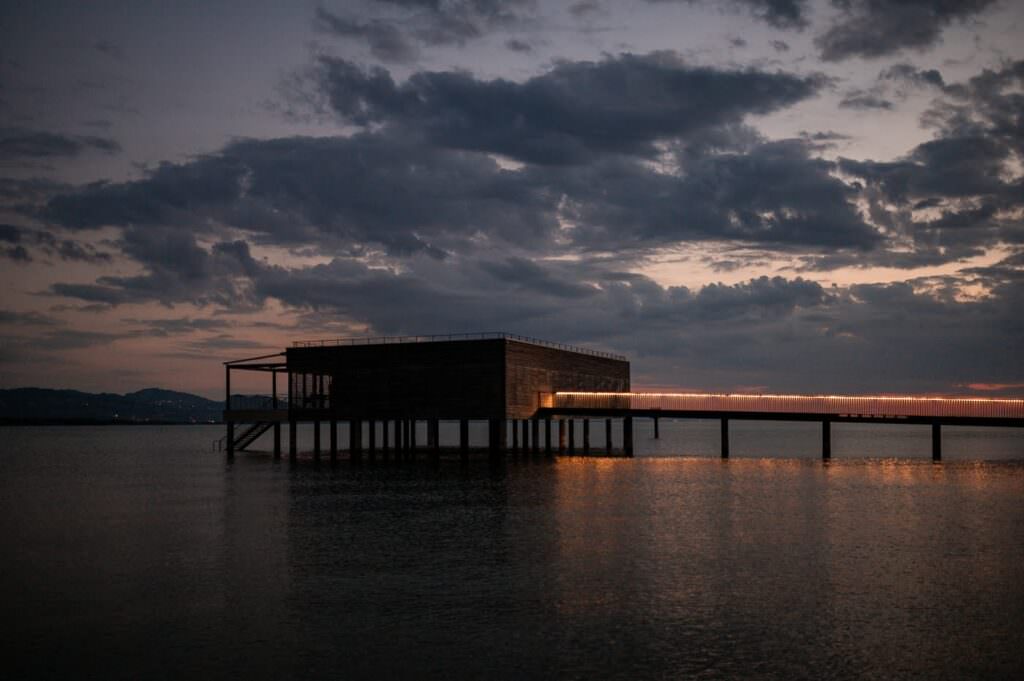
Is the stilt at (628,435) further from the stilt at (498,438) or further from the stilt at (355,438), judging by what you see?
the stilt at (355,438)

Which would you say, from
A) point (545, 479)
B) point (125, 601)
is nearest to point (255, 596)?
point (125, 601)

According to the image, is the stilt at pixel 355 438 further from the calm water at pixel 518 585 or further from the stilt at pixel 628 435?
the calm water at pixel 518 585

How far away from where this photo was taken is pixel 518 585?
82.2 feet

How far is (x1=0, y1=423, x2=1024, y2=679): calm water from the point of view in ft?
60.6

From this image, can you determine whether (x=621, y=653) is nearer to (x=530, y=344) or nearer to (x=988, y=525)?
(x=988, y=525)

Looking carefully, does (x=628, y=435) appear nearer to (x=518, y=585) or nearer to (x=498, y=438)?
(x=498, y=438)

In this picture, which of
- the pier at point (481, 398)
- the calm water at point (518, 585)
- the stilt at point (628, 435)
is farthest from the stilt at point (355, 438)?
the calm water at point (518, 585)

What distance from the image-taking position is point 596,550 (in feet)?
100

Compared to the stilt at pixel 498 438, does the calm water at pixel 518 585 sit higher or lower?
lower

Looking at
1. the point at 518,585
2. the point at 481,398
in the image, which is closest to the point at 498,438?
the point at 481,398

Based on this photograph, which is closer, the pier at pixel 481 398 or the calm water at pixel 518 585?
the calm water at pixel 518 585

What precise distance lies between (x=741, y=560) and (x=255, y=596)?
45.0 feet

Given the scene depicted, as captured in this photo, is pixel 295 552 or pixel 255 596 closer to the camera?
pixel 255 596

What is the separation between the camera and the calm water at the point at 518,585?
18.5 metres
